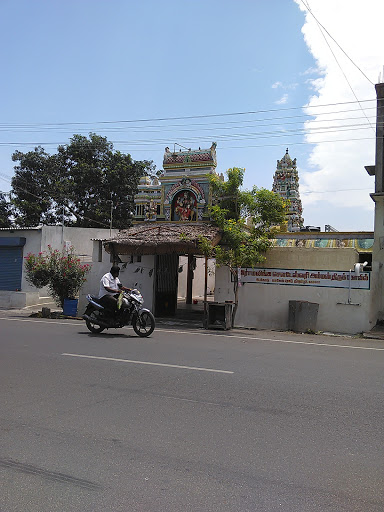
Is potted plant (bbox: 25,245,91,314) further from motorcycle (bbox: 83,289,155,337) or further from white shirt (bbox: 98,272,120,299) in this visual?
white shirt (bbox: 98,272,120,299)

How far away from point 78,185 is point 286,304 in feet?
80.4

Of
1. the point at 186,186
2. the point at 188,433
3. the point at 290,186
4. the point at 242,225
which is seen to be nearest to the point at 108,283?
the point at 242,225

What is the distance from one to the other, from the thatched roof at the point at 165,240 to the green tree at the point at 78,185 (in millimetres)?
18820

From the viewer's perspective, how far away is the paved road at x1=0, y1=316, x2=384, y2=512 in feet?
11.8

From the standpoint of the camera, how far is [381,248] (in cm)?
1653

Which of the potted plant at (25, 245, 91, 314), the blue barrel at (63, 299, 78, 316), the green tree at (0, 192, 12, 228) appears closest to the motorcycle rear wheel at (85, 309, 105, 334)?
the blue barrel at (63, 299, 78, 316)

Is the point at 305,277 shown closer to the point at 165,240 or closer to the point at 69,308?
the point at 165,240

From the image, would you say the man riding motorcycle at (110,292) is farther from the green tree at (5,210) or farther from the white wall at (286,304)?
the green tree at (5,210)

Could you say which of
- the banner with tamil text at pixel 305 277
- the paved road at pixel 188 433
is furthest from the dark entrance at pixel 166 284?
the paved road at pixel 188 433

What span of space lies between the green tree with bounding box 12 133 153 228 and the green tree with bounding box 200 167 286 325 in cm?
2092

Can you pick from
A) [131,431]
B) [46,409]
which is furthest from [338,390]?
[46,409]

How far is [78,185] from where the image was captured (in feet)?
118

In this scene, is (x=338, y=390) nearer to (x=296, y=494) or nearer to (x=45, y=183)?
(x=296, y=494)

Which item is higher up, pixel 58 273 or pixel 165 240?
pixel 165 240
